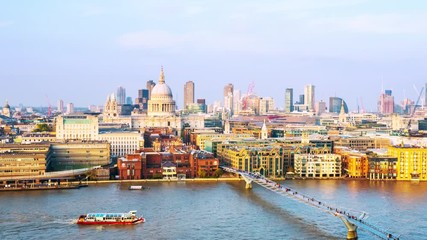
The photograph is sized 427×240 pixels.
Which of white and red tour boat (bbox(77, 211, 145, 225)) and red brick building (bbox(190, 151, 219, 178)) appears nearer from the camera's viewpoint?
white and red tour boat (bbox(77, 211, 145, 225))

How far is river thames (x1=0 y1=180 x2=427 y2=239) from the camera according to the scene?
19.0 metres

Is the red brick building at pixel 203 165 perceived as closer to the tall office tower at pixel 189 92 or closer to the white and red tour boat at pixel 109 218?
the white and red tour boat at pixel 109 218

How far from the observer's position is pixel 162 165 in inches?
1242

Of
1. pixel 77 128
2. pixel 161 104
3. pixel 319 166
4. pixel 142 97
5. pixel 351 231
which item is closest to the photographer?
pixel 351 231

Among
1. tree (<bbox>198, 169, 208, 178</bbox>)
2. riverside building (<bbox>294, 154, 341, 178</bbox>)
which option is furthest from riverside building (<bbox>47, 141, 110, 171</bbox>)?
riverside building (<bbox>294, 154, 341, 178</bbox>)

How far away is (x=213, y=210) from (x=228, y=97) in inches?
3151

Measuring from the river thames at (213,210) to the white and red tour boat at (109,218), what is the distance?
314mm

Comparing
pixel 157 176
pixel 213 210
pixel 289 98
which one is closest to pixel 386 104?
pixel 289 98

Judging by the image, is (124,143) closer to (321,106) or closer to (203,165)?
(203,165)

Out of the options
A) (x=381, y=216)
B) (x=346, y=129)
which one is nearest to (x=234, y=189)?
(x=381, y=216)

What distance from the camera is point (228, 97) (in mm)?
102125

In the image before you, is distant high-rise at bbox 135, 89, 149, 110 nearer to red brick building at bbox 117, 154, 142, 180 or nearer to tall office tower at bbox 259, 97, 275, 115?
tall office tower at bbox 259, 97, 275, 115

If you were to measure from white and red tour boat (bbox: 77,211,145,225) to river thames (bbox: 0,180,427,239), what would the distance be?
31 centimetres

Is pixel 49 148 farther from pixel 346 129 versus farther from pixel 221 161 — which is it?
pixel 346 129
